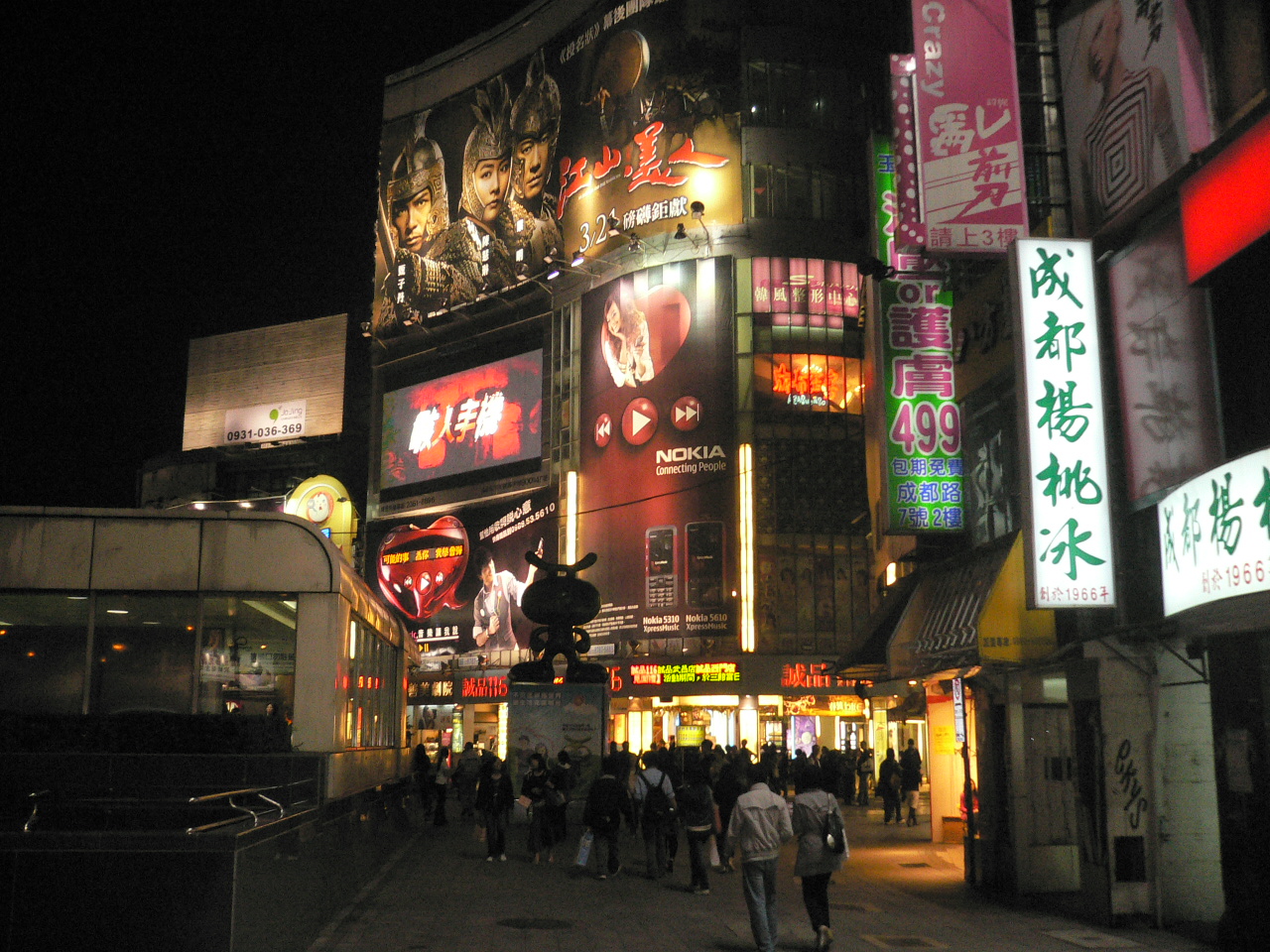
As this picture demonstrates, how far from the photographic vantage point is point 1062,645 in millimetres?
13930

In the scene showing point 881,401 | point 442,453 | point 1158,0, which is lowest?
point 881,401

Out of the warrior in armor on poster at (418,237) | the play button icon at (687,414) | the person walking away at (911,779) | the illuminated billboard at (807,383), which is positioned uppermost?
the warrior in armor on poster at (418,237)

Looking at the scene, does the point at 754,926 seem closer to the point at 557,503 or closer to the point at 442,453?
the point at 557,503

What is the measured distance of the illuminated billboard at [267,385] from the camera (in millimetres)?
68250

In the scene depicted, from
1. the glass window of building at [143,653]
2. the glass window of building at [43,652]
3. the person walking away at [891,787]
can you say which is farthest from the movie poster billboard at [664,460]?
the glass window of building at [43,652]

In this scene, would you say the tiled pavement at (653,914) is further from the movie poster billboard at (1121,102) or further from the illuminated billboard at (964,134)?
the movie poster billboard at (1121,102)

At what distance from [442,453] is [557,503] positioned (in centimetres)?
1013

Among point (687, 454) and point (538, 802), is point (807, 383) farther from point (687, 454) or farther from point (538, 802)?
point (538, 802)

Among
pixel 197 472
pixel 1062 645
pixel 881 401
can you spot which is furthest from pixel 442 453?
pixel 1062 645

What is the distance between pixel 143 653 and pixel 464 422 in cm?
4433

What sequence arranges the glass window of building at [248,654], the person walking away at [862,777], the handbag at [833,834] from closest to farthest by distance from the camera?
the handbag at [833,834], the glass window of building at [248,654], the person walking away at [862,777]

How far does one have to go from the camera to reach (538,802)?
62.1 ft

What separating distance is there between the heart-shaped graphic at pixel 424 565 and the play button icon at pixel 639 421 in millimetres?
12318

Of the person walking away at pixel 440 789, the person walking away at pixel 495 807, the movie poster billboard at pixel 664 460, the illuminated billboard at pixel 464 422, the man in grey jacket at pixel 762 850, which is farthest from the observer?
the illuminated billboard at pixel 464 422
